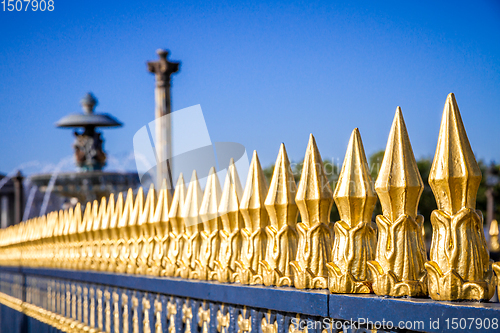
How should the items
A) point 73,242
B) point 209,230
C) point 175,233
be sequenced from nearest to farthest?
1. point 209,230
2. point 175,233
3. point 73,242

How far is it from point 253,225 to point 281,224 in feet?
0.75

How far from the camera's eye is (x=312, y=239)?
7.60 feet

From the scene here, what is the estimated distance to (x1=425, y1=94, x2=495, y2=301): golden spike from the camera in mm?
1681

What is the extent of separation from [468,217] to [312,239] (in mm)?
749

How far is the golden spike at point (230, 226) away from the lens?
2820 mm

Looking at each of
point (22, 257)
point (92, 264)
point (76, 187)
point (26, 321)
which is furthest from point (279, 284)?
point (76, 187)

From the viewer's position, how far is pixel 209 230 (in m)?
3.10

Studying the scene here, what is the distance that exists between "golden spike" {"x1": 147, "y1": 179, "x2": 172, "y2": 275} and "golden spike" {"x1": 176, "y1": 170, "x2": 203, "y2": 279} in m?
0.23

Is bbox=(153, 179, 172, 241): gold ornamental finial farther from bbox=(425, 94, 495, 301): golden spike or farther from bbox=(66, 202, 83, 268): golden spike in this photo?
bbox=(425, 94, 495, 301): golden spike

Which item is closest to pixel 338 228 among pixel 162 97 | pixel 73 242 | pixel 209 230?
pixel 209 230

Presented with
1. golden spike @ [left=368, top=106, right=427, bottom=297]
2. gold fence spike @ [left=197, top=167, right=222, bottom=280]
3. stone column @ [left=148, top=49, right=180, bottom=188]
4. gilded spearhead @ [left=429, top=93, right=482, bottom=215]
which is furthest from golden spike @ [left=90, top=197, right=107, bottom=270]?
stone column @ [left=148, top=49, right=180, bottom=188]
